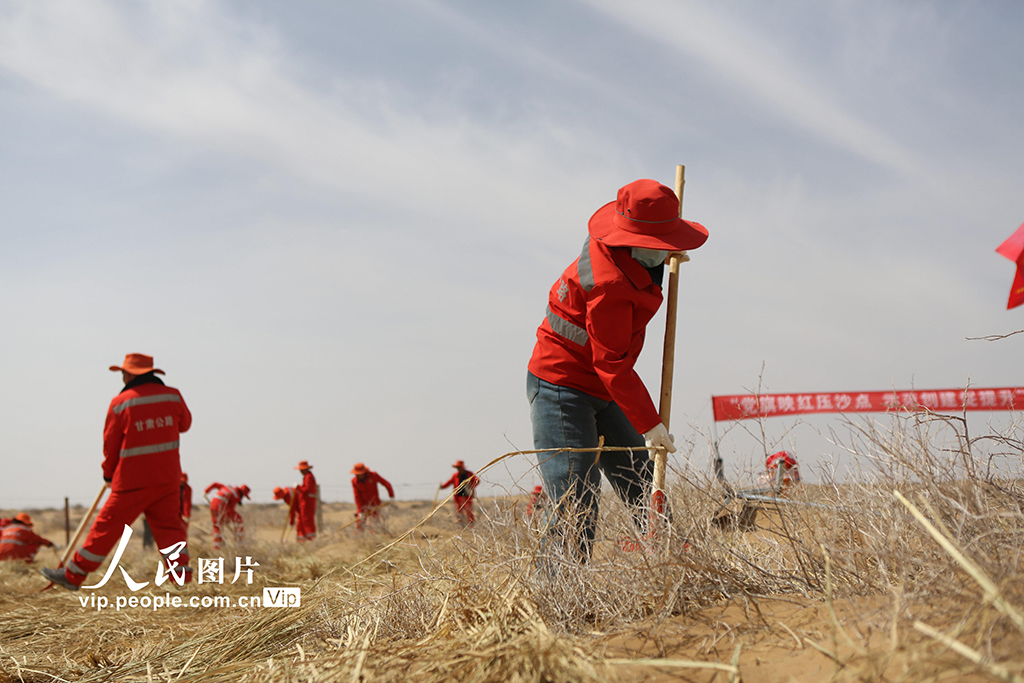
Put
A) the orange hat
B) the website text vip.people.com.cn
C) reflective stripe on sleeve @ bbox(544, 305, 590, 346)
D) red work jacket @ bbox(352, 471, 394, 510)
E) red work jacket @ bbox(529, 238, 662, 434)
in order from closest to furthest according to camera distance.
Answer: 1. red work jacket @ bbox(529, 238, 662, 434)
2. reflective stripe on sleeve @ bbox(544, 305, 590, 346)
3. the website text vip.people.com.cn
4. the orange hat
5. red work jacket @ bbox(352, 471, 394, 510)

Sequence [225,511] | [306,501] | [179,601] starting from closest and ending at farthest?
[179,601], [225,511], [306,501]

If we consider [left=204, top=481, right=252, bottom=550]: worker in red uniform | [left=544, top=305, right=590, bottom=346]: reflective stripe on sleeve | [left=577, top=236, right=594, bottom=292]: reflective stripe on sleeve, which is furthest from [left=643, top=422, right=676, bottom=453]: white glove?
[left=204, top=481, right=252, bottom=550]: worker in red uniform

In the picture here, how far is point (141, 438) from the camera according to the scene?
16.4 feet

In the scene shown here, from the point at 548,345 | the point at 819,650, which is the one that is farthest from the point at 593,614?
the point at 548,345

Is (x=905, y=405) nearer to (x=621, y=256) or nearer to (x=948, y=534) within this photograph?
(x=948, y=534)

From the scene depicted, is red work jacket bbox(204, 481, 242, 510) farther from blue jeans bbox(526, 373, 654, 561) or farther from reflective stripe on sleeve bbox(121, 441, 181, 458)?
blue jeans bbox(526, 373, 654, 561)

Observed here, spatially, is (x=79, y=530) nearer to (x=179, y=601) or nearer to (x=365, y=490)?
(x=179, y=601)

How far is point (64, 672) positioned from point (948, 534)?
120 inches

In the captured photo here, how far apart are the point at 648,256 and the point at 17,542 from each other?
8.02 metres

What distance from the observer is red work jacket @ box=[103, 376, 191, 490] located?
4.94 metres

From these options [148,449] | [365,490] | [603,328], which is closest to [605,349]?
[603,328]

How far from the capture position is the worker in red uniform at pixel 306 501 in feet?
39.7

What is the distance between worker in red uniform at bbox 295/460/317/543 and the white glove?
10.3 meters

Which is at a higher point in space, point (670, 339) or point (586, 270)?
point (586, 270)
